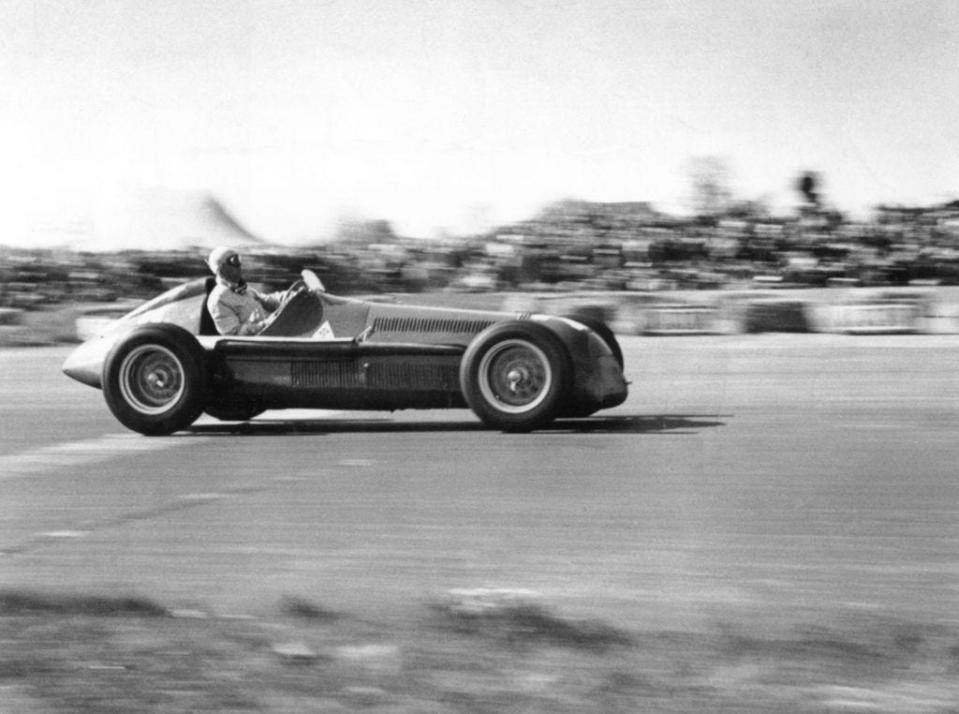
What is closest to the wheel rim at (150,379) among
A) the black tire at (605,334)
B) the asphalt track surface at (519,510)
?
the asphalt track surface at (519,510)

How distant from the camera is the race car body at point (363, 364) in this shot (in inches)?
349

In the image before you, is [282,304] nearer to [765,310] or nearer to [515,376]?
[515,376]

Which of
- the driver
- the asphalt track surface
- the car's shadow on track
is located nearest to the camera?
the asphalt track surface

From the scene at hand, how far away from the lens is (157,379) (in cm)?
942

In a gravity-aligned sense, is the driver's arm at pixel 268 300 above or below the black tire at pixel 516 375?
above

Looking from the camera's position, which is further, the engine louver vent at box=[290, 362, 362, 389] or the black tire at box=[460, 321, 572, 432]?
the engine louver vent at box=[290, 362, 362, 389]

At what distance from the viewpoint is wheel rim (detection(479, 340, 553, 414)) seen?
346 inches

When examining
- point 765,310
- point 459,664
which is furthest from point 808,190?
point 459,664

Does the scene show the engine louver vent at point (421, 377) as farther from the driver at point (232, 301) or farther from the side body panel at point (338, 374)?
the driver at point (232, 301)

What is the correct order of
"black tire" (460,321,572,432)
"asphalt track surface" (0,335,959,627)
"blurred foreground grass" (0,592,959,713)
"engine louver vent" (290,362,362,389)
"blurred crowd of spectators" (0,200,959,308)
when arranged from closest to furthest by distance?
"blurred foreground grass" (0,592,959,713) < "asphalt track surface" (0,335,959,627) < "black tire" (460,321,572,432) < "engine louver vent" (290,362,362,389) < "blurred crowd of spectators" (0,200,959,308)

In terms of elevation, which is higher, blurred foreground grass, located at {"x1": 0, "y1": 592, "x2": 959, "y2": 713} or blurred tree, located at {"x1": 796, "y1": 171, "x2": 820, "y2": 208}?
blurred tree, located at {"x1": 796, "y1": 171, "x2": 820, "y2": 208}

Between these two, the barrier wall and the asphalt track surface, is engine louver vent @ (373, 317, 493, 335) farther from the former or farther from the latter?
the barrier wall

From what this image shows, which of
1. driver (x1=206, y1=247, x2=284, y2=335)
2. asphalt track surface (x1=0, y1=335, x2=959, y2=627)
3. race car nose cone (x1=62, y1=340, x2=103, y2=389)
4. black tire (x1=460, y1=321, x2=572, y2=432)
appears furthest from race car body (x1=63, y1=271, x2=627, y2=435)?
race car nose cone (x1=62, y1=340, x2=103, y2=389)

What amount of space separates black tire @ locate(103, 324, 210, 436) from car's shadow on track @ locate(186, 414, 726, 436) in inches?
17.5
